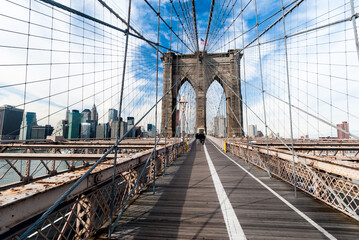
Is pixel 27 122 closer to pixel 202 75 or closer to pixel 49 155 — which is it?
pixel 49 155

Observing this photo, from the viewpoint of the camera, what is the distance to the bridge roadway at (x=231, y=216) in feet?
8.59

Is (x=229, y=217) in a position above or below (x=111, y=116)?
below

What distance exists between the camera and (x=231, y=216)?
314 centimetres

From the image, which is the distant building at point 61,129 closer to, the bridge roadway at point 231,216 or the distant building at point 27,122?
the distant building at point 27,122

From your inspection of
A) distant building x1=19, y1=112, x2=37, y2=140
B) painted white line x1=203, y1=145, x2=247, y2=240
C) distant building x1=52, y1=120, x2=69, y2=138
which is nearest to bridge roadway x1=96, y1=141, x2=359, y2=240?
painted white line x1=203, y1=145, x2=247, y2=240

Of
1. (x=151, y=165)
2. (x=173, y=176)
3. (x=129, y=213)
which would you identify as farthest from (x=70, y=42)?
(x=129, y=213)

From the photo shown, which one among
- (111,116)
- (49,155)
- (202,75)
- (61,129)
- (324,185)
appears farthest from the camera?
(202,75)

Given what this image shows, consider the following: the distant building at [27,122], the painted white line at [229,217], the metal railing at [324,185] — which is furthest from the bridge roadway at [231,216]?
the distant building at [27,122]

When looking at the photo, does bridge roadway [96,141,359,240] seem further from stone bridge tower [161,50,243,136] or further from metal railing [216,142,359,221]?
stone bridge tower [161,50,243,136]

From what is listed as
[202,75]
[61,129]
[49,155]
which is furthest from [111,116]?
[202,75]

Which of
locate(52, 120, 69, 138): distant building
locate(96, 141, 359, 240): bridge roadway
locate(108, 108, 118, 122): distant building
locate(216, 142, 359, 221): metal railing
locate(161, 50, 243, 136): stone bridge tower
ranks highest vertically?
locate(161, 50, 243, 136): stone bridge tower

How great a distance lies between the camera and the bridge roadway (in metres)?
2.62

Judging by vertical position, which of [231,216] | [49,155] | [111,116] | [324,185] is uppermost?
[111,116]

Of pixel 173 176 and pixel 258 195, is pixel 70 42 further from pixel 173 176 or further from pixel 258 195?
pixel 258 195
